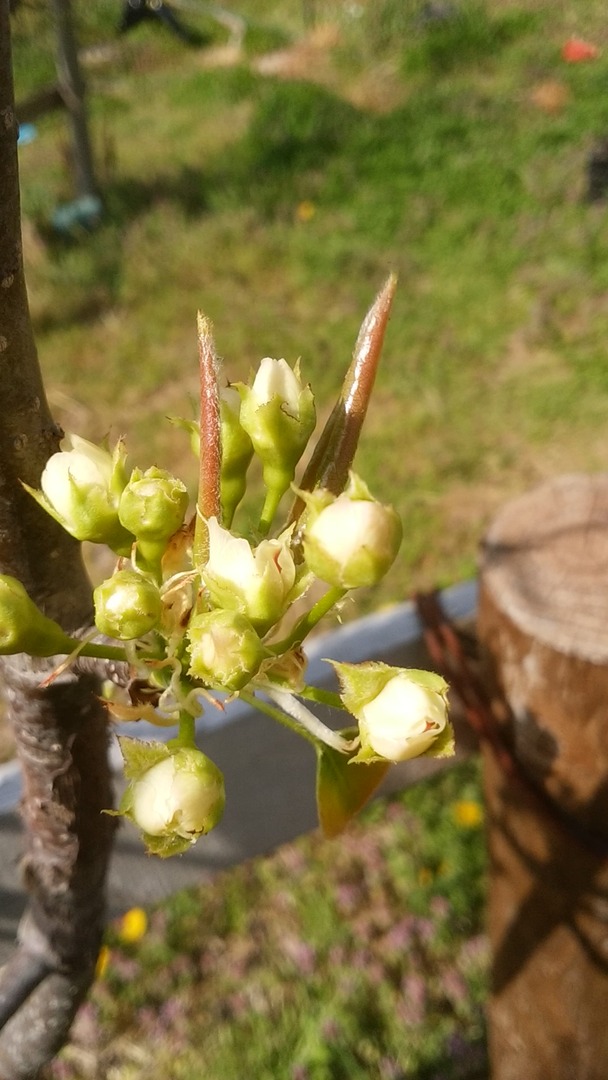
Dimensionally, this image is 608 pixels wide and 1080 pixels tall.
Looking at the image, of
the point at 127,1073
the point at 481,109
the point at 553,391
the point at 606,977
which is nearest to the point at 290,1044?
the point at 127,1073

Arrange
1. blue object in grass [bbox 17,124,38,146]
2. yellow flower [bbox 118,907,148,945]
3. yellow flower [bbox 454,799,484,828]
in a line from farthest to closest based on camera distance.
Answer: blue object in grass [bbox 17,124,38,146] < yellow flower [bbox 454,799,484,828] < yellow flower [bbox 118,907,148,945]

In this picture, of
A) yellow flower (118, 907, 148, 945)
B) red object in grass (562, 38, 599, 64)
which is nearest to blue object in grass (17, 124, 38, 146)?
red object in grass (562, 38, 599, 64)

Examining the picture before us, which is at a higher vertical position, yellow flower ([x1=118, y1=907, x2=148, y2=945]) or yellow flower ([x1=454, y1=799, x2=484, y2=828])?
yellow flower ([x1=454, y1=799, x2=484, y2=828])

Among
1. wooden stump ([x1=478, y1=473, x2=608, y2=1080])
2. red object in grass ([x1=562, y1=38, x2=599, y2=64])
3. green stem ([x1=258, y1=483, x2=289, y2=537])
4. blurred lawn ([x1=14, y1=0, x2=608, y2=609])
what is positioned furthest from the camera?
red object in grass ([x1=562, y1=38, x2=599, y2=64])

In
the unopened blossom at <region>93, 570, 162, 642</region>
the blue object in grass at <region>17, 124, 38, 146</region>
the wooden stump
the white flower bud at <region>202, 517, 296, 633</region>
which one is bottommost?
the wooden stump

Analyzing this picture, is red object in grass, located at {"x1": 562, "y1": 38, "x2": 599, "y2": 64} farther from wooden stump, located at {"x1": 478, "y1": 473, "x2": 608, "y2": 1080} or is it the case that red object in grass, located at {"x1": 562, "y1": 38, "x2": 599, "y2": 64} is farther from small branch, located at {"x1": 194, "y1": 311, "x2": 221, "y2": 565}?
small branch, located at {"x1": 194, "y1": 311, "x2": 221, "y2": 565}

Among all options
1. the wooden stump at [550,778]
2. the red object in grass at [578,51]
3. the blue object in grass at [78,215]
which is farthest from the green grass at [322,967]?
the red object in grass at [578,51]

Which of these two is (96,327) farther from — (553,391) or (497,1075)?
(497,1075)
